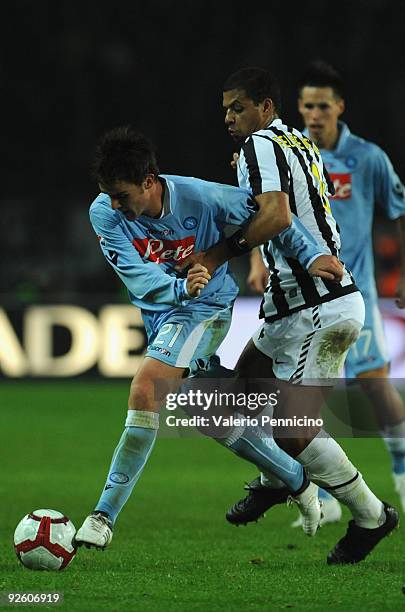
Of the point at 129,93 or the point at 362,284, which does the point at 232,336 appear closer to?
the point at 362,284

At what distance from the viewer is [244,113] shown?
4.75 meters

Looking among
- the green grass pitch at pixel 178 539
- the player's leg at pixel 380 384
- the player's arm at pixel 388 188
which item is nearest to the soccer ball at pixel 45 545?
the green grass pitch at pixel 178 539

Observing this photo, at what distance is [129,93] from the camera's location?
17.9 m

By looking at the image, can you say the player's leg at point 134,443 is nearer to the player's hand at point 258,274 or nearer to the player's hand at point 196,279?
the player's hand at point 196,279

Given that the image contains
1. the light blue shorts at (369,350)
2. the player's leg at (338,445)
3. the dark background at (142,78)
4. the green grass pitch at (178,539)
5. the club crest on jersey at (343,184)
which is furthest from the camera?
the dark background at (142,78)

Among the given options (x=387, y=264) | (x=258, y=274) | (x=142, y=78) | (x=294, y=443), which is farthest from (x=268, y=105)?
(x=142, y=78)

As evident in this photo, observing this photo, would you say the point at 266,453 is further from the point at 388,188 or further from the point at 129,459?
the point at 388,188

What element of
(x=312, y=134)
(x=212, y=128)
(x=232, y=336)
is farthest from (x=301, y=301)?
(x=212, y=128)

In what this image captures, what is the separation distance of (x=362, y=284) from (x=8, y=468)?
290 cm

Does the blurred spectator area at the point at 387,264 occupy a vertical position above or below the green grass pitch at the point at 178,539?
below

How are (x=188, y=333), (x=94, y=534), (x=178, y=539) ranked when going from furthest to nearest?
(x=178, y=539) → (x=188, y=333) → (x=94, y=534)

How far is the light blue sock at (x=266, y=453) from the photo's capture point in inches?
191

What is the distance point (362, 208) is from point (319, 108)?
0.55 metres

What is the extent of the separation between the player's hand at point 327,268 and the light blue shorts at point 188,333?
0.50 meters
